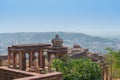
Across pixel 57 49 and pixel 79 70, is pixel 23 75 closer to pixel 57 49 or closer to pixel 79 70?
pixel 79 70

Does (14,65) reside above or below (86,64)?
below

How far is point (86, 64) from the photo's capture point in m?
21.0

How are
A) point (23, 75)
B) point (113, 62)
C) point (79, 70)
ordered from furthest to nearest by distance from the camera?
point (113, 62)
point (79, 70)
point (23, 75)

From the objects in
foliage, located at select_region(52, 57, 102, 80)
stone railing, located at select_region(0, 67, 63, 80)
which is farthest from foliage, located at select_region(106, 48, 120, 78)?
stone railing, located at select_region(0, 67, 63, 80)

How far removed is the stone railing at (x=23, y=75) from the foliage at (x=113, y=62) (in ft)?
64.0

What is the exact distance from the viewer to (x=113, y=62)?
113 feet

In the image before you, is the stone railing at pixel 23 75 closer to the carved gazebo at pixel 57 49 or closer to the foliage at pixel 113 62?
the carved gazebo at pixel 57 49

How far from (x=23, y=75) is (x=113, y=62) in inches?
890

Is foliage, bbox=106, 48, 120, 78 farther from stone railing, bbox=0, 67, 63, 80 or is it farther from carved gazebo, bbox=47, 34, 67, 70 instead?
stone railing, bbox=0, 67, 63, 80

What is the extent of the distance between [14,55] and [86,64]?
751 inches

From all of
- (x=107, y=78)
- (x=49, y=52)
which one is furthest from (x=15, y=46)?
(x=107, y=78)

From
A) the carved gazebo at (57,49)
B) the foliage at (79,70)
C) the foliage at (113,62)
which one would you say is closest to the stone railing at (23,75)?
the foliage at (79,70)

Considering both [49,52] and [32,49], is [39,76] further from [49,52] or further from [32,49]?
[32,49]

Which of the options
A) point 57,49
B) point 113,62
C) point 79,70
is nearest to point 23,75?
point 79,70
